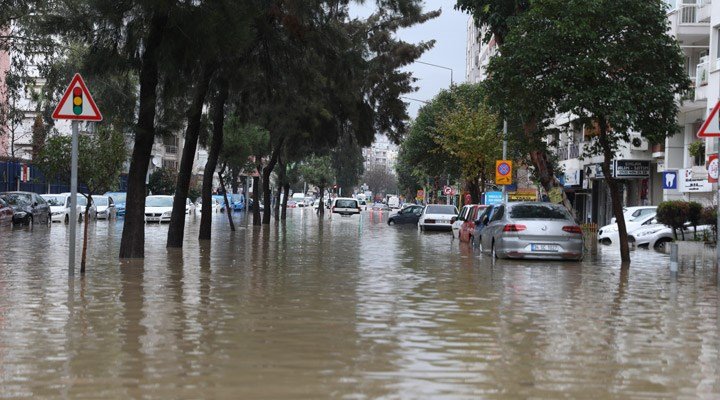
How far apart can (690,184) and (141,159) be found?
82.7ft

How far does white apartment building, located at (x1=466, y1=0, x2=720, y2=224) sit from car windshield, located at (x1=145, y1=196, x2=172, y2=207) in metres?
19.4

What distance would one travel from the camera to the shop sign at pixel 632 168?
168 feet

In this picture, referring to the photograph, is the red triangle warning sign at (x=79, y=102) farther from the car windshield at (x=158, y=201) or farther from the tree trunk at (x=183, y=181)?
the car windshield at (x=158, y=201)

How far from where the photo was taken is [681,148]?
4531 centimetres

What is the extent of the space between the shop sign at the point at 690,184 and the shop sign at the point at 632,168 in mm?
8389

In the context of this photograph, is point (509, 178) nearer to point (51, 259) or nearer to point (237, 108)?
point (237, 108)

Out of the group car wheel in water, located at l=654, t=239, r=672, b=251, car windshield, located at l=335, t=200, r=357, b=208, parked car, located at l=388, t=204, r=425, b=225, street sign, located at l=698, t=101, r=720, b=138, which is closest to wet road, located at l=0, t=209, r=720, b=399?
street sign, located at l=698, t=101, r=720, b=138

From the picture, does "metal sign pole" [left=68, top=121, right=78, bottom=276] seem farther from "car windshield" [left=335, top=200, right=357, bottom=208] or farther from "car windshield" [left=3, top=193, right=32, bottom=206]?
"car windshield" [left=335, top=200, right=357, bottom=208]

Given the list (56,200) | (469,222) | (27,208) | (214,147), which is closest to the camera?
(214,147)

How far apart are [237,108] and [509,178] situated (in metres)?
14.5

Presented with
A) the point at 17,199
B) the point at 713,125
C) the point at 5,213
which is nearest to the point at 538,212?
the point at 713,125

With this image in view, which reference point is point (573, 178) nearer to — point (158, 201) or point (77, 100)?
point (158, 201)

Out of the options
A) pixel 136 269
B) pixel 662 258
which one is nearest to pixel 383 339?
pixel 136 269

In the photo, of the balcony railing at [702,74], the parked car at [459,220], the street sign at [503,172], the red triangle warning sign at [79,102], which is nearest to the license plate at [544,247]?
the red triangle warning sign at [79,102]
